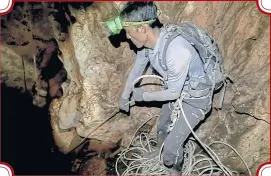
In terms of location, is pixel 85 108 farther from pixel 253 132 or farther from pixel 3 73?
pixel 253 132

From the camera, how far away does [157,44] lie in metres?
3.20

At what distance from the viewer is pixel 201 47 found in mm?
3271

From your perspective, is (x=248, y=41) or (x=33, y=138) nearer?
(x=248, y=41)

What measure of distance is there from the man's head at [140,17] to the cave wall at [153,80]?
1.24 metres

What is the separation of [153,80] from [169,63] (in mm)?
1411

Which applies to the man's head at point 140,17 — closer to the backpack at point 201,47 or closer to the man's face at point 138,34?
the man's face at point 138,34

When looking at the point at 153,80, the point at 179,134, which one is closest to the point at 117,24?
the point at 179,134

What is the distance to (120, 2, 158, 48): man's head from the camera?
3.04 m

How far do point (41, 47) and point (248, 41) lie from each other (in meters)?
2.63

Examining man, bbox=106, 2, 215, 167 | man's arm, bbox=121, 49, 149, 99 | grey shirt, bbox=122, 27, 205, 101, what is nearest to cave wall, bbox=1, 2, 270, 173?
man's arm, bbox=121, 49, 149, 99

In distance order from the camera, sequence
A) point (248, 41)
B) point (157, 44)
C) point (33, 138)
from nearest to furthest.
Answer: point (157, 44) → point (248, 41) → point (33, 138)

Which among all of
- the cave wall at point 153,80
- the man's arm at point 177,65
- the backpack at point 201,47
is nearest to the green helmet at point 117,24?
the backpack at point 201,47

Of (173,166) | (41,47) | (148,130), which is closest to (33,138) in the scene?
(41,47)

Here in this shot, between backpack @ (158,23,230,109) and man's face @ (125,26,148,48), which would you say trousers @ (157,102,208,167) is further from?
man's face @ (125,26,148,48)
